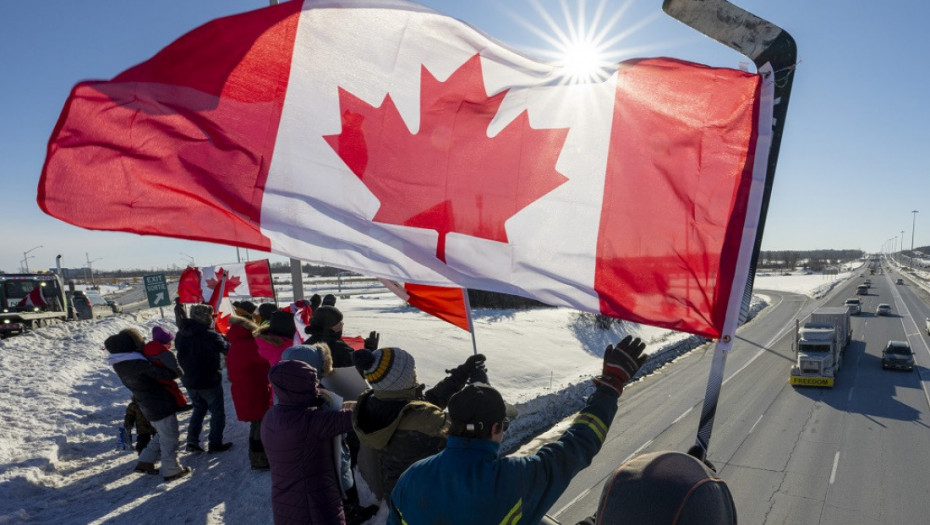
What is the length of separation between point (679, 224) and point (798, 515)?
7916 millimetres

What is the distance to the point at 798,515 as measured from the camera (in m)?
7.79

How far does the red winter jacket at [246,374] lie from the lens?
5508mm

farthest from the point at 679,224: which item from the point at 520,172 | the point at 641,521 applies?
the point at 641,521

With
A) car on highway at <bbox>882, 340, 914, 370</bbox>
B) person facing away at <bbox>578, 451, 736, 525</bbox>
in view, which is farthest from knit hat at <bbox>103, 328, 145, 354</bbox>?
car on highway at <bbox>882, 340, 914, 370</bbox>

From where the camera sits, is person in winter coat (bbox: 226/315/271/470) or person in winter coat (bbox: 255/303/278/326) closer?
person in winter coat (bbox: 226/315/271/470)

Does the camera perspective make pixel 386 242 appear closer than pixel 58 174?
No

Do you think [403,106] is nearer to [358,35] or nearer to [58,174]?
[358,35]

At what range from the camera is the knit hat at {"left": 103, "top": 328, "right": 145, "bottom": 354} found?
522 cm

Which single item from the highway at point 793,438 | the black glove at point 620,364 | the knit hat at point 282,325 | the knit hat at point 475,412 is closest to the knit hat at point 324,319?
the knit hat at point 282,325

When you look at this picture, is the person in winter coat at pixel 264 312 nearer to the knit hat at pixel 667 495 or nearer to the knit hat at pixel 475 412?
the knit hat at pixel 475 412

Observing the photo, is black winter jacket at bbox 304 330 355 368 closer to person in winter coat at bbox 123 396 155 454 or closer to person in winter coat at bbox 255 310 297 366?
person in winter coat at bbox 255 310 297 366

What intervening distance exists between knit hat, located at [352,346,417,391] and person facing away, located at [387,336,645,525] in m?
0.88

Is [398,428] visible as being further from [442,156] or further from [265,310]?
[265,310]

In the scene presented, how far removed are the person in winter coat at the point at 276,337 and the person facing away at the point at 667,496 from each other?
4.26 meters
